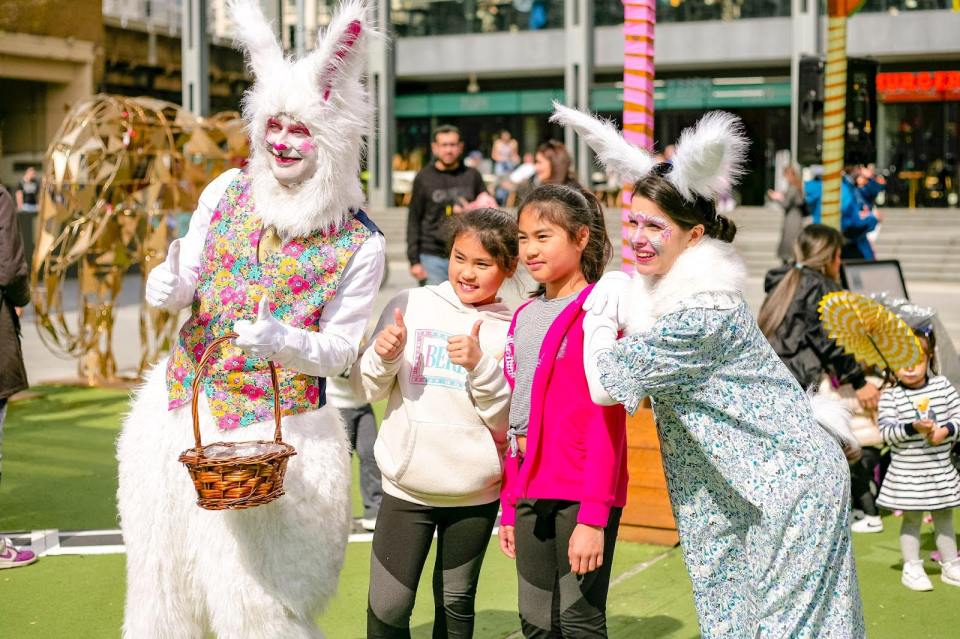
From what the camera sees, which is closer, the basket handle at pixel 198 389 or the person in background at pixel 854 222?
the basket handle at pixel 198 389

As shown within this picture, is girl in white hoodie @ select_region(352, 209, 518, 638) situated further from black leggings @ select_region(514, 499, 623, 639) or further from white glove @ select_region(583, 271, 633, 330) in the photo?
white glove @ select_region(583, 271, 633, 330)

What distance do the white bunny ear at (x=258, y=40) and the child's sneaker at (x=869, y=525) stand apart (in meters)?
3.93

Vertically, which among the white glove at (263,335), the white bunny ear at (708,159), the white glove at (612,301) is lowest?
the white glove at (263,335)

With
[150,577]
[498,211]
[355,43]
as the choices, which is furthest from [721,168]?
[150,577]

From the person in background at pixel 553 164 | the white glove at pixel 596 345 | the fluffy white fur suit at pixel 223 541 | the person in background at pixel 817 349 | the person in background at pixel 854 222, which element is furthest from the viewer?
the person in background at pixel 854 222

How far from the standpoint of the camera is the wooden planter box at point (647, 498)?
571 cm

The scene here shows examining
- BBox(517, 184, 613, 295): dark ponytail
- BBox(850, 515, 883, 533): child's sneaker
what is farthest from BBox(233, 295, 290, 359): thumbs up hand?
BBox(850, 515, 883, 533): child's sneaker

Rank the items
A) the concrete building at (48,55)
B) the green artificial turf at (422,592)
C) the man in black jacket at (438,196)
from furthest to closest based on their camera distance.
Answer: the man in black jacket at (438,196), the concrete building at (48,55), the green artificial turf at (422,592)

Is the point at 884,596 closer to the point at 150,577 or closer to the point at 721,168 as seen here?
the point at 721,168

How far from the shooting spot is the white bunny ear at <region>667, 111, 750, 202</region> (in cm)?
302

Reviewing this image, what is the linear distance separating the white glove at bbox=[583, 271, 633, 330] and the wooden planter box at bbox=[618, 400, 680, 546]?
264cm

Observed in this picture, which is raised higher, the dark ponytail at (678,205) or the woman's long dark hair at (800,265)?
the dark ponytail at (678,205)

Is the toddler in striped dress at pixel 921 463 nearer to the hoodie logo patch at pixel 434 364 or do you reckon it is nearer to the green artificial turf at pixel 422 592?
the green artificial turf at pixel 422 592

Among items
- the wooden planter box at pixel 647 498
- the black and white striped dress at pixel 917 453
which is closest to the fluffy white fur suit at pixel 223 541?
the wooden planter box at pixel 647 498
